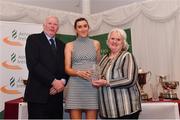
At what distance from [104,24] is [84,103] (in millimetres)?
2706

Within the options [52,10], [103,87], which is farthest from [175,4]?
[103,87]

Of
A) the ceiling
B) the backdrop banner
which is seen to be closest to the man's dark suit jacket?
the backdrop banner

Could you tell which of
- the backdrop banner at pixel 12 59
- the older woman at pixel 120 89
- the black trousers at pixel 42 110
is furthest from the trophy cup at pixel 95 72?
the backdrop banner at pixel 12 59

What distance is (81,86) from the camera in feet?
5.96

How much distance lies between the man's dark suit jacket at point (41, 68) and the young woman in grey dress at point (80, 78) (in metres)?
0.11

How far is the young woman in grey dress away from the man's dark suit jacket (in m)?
0.11

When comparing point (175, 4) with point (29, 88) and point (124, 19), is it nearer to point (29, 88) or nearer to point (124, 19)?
point (124, 19)

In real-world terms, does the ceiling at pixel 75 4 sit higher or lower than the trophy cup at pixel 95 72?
higher

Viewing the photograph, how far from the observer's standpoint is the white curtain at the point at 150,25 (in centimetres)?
342

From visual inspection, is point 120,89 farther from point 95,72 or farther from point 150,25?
point 150,25

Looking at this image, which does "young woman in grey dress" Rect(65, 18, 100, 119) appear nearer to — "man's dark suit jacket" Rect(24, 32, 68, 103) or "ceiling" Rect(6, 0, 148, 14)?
→ "man's dark suit jacket" Rect(24, 32, 68, 103)

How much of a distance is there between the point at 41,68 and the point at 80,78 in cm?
29

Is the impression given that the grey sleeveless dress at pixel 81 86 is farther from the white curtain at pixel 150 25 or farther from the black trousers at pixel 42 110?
the white curtain at pixel 150 25

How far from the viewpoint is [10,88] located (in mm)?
3498
